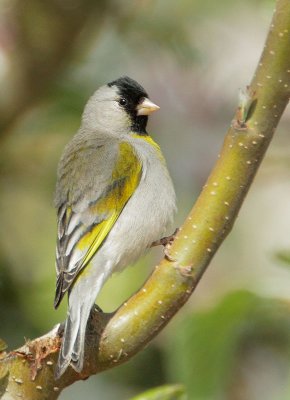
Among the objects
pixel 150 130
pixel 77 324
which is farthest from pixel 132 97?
pixel 77 324

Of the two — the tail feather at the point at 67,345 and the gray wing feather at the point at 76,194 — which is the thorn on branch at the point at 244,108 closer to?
the tail feather at the point at 67,345

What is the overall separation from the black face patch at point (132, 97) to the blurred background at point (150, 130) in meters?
0.27

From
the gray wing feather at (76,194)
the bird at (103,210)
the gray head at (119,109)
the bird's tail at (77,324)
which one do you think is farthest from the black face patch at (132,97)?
the bird's tail at (77,324)

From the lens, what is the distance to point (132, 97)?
12.6 feet

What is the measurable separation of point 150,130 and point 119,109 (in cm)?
57

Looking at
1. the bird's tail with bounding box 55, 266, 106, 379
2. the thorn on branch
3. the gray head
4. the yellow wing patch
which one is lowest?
the bird's tail with bounding box 55, 266, 106, 379

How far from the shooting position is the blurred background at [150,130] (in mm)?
3705

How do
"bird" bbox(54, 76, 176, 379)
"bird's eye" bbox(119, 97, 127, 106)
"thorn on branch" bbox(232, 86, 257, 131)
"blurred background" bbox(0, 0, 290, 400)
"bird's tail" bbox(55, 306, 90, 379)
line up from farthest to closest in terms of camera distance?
"bird's eye" bbox(119, 97, 127, 106) → "blurred background" bbox(0, 0, 290, 400) → "bird" bbox(54, 76, 176, 379) → "bird's tail" bbox(55, 306, 90, 379) → "thorn on branch" bbox(232, 86, 257, 131)

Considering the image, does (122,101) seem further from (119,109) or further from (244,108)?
(244,108)

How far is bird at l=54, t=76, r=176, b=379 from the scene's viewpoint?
287 cm

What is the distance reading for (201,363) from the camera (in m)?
2.67

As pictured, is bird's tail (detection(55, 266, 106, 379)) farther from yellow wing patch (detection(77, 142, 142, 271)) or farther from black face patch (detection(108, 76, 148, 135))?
black face patch (detection(108, 76, 148, 135))

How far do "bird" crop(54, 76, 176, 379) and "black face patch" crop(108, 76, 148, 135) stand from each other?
248 mm

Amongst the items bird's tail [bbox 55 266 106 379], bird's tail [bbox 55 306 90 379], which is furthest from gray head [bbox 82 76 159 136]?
bird's tail [bbox 55 306 90 379]
